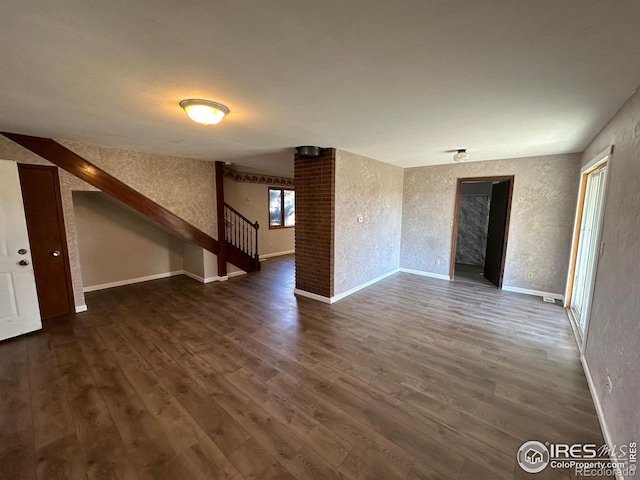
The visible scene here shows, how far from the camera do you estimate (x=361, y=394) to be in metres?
2.11

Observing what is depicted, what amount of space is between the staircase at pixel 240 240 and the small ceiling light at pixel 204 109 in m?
3.36

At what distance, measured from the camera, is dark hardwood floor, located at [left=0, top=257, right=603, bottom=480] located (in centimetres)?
156

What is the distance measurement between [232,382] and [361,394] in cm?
109

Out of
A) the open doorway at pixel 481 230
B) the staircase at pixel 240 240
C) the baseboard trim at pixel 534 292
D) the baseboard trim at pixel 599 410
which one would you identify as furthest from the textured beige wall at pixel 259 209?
the baseboard trim at pixel 599 410

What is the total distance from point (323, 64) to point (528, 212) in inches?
178

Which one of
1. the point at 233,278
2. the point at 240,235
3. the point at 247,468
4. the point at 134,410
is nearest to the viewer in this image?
the point at 247,468

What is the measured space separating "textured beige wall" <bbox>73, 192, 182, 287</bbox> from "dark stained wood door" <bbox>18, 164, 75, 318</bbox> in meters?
0.95

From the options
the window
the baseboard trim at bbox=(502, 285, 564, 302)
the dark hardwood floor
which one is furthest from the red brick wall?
the window

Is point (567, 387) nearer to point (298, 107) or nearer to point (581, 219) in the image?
point (581, 219)

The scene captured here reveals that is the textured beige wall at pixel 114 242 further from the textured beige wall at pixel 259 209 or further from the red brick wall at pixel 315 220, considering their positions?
the red brick wall at pixel 315 220

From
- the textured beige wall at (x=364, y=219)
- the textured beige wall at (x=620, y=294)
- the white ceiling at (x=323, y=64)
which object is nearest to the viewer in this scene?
the white ceiling at (x=323, y=64)

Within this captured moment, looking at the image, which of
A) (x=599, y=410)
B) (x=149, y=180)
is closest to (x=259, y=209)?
(x=149, y=180)

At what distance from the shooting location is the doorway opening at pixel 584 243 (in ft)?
9.80

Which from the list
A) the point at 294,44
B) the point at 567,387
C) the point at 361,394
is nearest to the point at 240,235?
the point at 361,394
